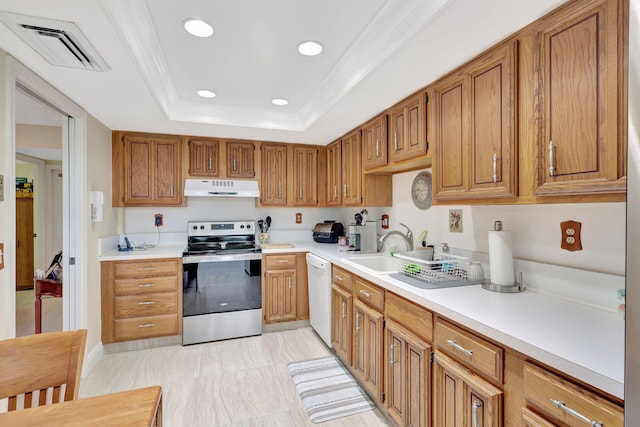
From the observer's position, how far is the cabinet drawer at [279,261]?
328 centimetres

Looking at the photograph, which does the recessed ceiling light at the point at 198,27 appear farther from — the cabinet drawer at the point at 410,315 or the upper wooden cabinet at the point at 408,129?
the cabinet drawer at the point at 410,315

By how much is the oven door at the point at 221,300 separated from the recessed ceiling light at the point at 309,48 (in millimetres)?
2101

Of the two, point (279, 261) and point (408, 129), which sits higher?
point (408, 129)

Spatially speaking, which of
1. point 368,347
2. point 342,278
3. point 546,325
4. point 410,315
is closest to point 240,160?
point 342,278

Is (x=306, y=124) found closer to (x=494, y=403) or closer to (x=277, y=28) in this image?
(x=277, y=28)

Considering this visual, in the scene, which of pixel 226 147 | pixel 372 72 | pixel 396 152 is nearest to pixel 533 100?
pixel 372 72

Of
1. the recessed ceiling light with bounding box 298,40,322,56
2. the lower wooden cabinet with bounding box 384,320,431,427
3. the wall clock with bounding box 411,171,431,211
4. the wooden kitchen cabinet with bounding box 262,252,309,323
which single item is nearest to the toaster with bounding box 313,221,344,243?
the wooden kitchen cabinet with bounding box 262,252,309,323

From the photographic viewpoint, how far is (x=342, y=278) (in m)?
2.51

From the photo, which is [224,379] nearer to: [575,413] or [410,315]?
[410,315]

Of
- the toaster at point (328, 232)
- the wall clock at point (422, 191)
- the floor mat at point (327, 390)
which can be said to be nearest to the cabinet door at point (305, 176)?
the toaster at point (328, 232)

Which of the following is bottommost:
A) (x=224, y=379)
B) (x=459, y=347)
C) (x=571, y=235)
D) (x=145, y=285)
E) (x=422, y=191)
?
(x=224, y=379)

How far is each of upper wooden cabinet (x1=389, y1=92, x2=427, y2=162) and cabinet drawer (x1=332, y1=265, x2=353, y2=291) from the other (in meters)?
0.97

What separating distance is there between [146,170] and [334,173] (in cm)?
204

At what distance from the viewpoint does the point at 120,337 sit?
112 inches
